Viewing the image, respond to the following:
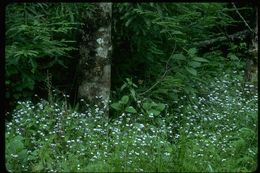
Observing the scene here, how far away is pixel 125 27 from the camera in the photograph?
783cm

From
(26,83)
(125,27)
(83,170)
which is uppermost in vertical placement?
(125,27)

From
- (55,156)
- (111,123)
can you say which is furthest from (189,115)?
(55,156)

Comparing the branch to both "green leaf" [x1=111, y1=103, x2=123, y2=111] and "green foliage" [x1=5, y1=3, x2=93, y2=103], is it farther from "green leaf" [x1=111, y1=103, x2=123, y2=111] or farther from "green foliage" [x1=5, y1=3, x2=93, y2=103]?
"green foliage" [x1=5, y1=3, x2=93, y2=103]

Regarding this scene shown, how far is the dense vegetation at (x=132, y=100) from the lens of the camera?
18.1ft

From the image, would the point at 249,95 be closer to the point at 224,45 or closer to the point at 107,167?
the point at 224,45

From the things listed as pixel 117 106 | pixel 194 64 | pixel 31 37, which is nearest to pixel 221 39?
pixel 194 64

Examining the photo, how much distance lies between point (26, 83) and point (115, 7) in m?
1.79

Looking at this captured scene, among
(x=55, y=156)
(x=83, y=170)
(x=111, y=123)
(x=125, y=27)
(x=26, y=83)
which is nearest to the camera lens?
(x=83, y=170)

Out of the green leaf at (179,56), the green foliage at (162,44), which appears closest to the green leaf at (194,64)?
the green foliage at (162,44)

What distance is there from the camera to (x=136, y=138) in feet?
19.3

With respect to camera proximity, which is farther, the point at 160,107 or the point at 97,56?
the point at 97,56

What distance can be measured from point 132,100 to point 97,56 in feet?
2.83

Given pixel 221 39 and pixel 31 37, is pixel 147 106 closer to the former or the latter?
pixel 31 37

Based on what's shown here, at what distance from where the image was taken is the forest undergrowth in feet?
17.4
